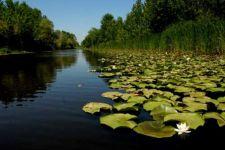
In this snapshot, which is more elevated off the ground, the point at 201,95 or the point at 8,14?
the point at 8,14

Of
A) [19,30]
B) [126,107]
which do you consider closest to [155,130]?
[126,107]

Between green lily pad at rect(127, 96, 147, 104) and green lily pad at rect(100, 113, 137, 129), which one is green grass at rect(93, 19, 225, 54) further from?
green lily pad at rect(100, 113, 137, 129)

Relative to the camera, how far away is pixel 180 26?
24234 mm

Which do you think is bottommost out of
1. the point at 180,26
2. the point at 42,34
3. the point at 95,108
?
the point at 95,108

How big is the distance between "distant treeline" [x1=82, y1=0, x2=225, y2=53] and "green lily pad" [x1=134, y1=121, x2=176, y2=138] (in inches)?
586

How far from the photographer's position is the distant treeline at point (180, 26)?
62.5ft

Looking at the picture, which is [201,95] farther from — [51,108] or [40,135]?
[40,135]

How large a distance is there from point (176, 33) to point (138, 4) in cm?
2404

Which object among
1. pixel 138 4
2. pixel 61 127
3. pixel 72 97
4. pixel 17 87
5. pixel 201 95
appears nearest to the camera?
pixel 61 127

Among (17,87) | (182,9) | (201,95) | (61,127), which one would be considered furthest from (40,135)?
(182,9)

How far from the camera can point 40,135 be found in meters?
4.11

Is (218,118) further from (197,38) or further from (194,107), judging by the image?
(197,38)

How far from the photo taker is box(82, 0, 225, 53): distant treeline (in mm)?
19047

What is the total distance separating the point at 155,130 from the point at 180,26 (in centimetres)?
2142
